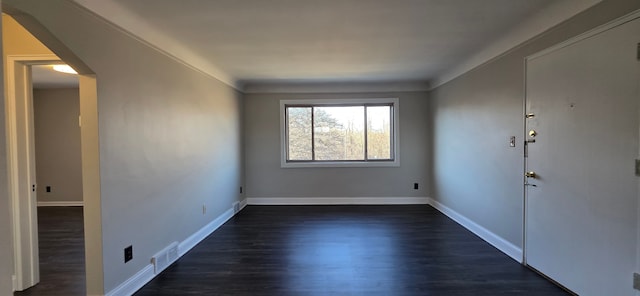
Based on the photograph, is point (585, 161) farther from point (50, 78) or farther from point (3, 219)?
point (50, 78)

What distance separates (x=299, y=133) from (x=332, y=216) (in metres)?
1.87

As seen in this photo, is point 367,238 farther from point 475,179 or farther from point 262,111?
point 262,111

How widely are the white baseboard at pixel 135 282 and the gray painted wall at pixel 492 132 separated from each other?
11.7ft

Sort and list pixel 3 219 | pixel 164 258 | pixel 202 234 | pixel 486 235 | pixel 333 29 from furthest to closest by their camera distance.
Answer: pixel 202 234 → pixel 486 235 → pixel 164 258 → pixel 333 29 → pixel 3 219

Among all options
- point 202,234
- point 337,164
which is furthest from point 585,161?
point 337,164

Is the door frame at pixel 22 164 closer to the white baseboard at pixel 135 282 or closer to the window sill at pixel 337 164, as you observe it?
the white baseboard at pixel 135 282

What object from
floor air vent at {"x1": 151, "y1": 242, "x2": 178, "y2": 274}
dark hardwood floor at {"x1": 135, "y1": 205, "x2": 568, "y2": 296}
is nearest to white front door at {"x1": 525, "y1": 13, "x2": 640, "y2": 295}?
dark hardwood floor at {"x1": 135, "y1": 205, "x2": 568, "y2": 296}

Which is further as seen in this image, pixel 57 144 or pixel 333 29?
pixel 57 144

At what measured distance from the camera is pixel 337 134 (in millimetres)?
6184

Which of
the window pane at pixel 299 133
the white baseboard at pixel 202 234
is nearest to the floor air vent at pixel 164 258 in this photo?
the white baseboard at pixel 202 234

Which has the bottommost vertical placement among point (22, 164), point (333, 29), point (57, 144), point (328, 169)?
point (328, 169)

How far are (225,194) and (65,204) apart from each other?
367 centimetres

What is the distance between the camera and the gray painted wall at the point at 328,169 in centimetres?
602

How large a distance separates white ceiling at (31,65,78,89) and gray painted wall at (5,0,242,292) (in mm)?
2453
